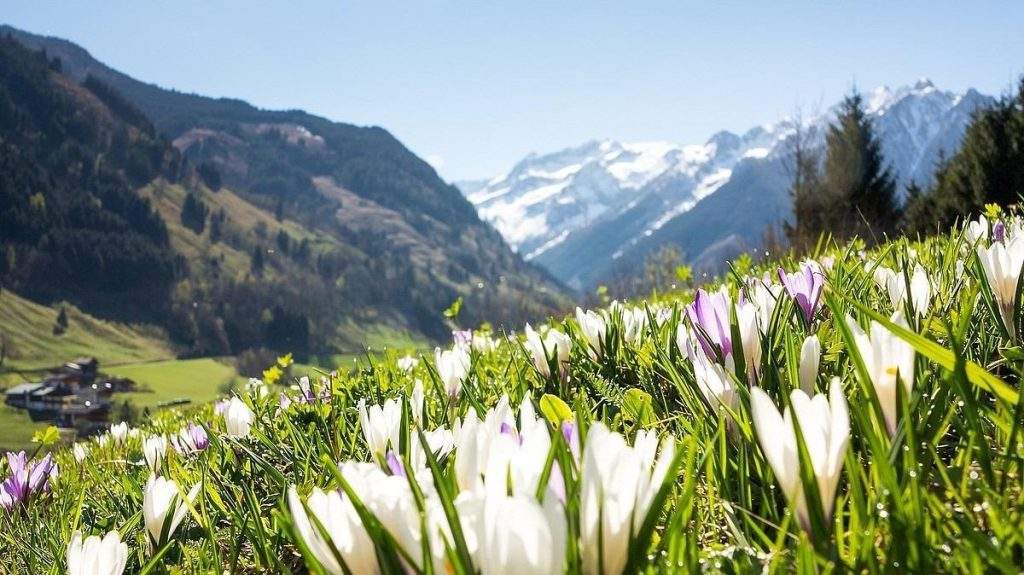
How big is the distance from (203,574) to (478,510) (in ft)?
2.90

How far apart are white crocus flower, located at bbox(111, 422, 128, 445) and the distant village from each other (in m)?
125

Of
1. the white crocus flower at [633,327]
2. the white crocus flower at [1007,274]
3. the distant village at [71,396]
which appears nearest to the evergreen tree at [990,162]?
the white crocus flower at [633,327]

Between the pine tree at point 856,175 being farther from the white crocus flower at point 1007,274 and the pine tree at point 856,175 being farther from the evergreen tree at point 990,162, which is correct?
the white crocus flower at point 1007,274

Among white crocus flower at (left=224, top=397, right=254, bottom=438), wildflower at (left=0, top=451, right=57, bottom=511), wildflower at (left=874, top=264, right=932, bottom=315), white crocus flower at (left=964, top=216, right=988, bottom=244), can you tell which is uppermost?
white crocus flower at (left=964, top=216, right=988, bottom=244)

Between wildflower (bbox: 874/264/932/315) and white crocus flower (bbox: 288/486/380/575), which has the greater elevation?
wildflower (bbox: 874/264/932/315)

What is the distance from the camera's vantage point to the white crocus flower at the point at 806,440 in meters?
0.99

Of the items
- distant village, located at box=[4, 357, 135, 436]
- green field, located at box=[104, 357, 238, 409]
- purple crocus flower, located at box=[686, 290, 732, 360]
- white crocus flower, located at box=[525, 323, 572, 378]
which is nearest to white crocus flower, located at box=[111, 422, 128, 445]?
white crocus flower, located at box=[525, 323, 572, 378]

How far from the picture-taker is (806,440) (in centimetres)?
101

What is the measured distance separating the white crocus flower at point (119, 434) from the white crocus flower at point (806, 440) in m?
5.99

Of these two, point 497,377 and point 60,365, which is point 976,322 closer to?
point 497,377

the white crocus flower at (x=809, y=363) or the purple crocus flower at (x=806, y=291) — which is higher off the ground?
the purple crocus flower at (x=806, y=291)

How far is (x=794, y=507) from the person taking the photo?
0.98 metres

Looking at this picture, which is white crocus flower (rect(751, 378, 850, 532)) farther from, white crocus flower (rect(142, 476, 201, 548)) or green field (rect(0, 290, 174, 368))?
green field (rect(0, 290, 174, 368))

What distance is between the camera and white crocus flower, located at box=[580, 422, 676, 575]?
0.89 m
